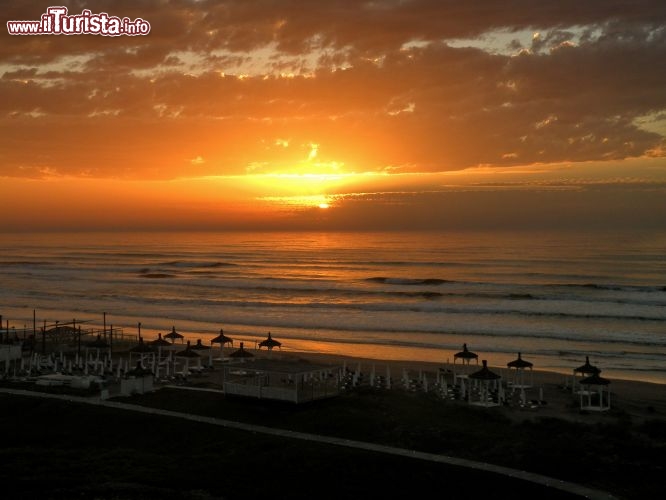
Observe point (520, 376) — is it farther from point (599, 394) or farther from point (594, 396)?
point (599, 394)

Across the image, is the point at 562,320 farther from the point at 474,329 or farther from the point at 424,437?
the point at 424,437

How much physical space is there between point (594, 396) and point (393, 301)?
36364 millimetres

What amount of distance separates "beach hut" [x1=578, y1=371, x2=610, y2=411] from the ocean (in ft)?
20.3

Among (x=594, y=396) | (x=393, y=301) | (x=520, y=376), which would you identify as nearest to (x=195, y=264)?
(x=393, y=301)

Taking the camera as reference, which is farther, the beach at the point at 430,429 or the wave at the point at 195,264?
the wave at the point at 195,264

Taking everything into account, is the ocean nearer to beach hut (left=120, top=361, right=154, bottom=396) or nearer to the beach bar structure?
the beach bar structure

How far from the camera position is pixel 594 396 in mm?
25906

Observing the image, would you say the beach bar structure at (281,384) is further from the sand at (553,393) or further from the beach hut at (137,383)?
the sand at (553,393)

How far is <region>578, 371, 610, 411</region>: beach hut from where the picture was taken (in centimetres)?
2439

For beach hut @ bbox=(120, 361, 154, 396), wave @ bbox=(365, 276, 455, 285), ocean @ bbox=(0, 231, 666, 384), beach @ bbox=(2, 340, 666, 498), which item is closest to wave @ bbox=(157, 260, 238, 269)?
ocean @ bbox=(0, 231, 666, 384)

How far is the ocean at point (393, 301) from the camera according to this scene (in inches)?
1594

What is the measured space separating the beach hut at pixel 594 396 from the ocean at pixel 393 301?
619 centimetres

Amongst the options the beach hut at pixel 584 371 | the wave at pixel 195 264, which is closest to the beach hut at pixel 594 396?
the beach hut at pixel 584 371

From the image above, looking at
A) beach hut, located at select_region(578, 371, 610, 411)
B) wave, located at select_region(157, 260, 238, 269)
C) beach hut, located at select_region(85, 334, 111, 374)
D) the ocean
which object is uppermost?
wave, located at select_region(157, 260, 238, 269)
